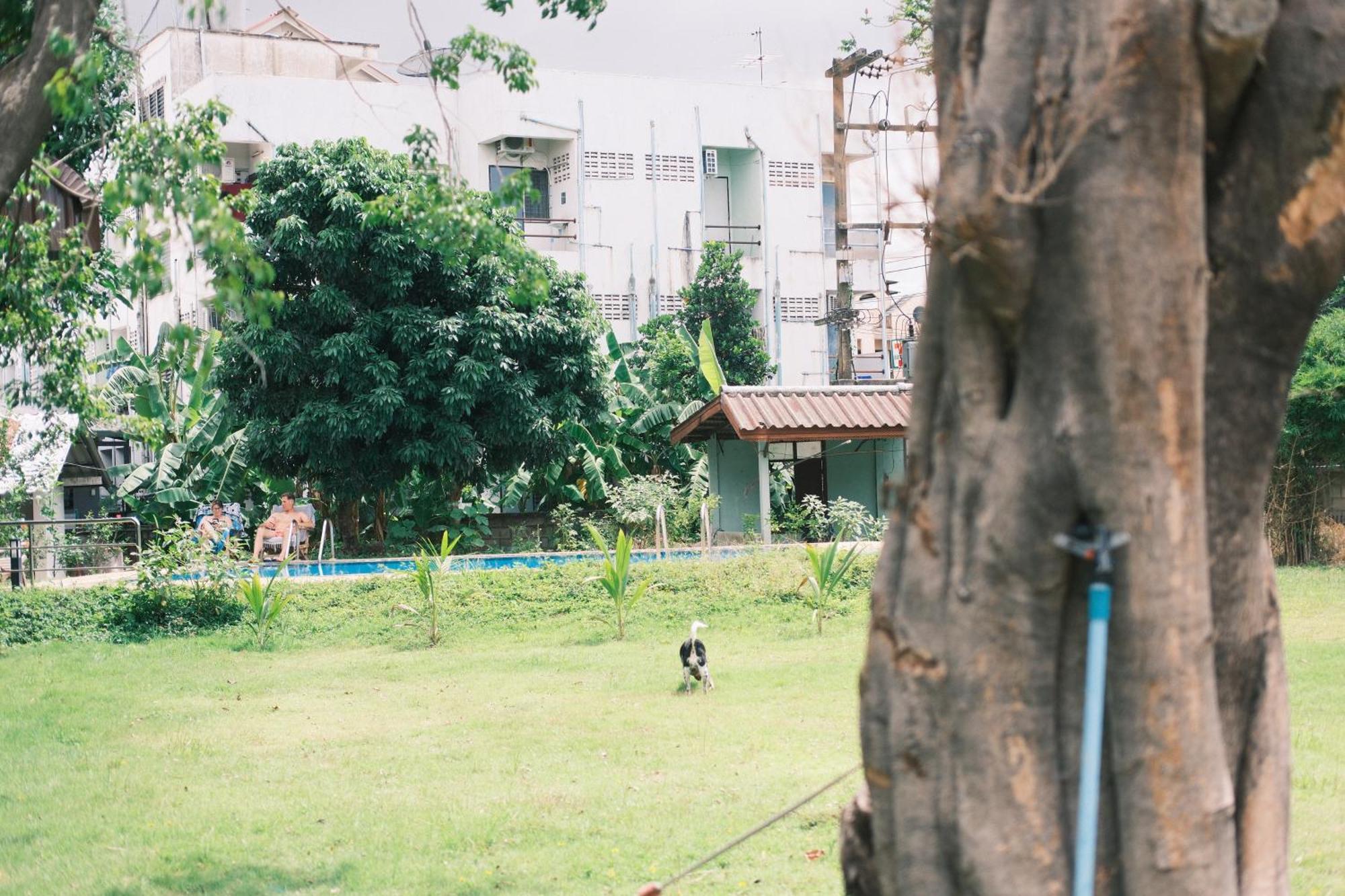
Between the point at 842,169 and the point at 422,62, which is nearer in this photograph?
the point at 422,62

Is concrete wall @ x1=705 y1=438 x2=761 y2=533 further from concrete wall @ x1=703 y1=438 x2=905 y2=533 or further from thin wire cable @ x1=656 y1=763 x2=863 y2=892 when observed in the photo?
thin wire cable @ x1=656 y1=763 x2=863 y2=892

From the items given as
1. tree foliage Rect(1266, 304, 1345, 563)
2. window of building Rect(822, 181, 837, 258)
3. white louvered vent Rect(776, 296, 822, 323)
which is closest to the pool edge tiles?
tree foliage Rect(1266, 304, 1345, 563)

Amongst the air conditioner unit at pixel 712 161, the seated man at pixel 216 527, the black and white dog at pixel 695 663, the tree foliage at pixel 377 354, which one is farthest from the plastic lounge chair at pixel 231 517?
the air conditioner unit at pixel 712 161

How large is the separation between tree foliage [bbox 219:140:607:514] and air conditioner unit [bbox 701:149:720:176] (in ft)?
48.4

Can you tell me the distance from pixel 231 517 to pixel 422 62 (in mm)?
18497

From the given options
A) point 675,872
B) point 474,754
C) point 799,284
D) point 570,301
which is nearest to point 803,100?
point 799,284

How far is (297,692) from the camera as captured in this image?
12.6 meters

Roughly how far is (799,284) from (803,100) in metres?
5.02

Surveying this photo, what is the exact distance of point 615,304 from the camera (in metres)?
36.5

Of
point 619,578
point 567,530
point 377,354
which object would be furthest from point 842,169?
point 619,578

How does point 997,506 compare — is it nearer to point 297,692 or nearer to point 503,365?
point 297,692

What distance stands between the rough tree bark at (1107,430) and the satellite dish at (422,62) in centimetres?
327

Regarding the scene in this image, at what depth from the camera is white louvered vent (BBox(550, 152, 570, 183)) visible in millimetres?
36281

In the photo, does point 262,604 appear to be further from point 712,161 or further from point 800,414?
point 712,161
